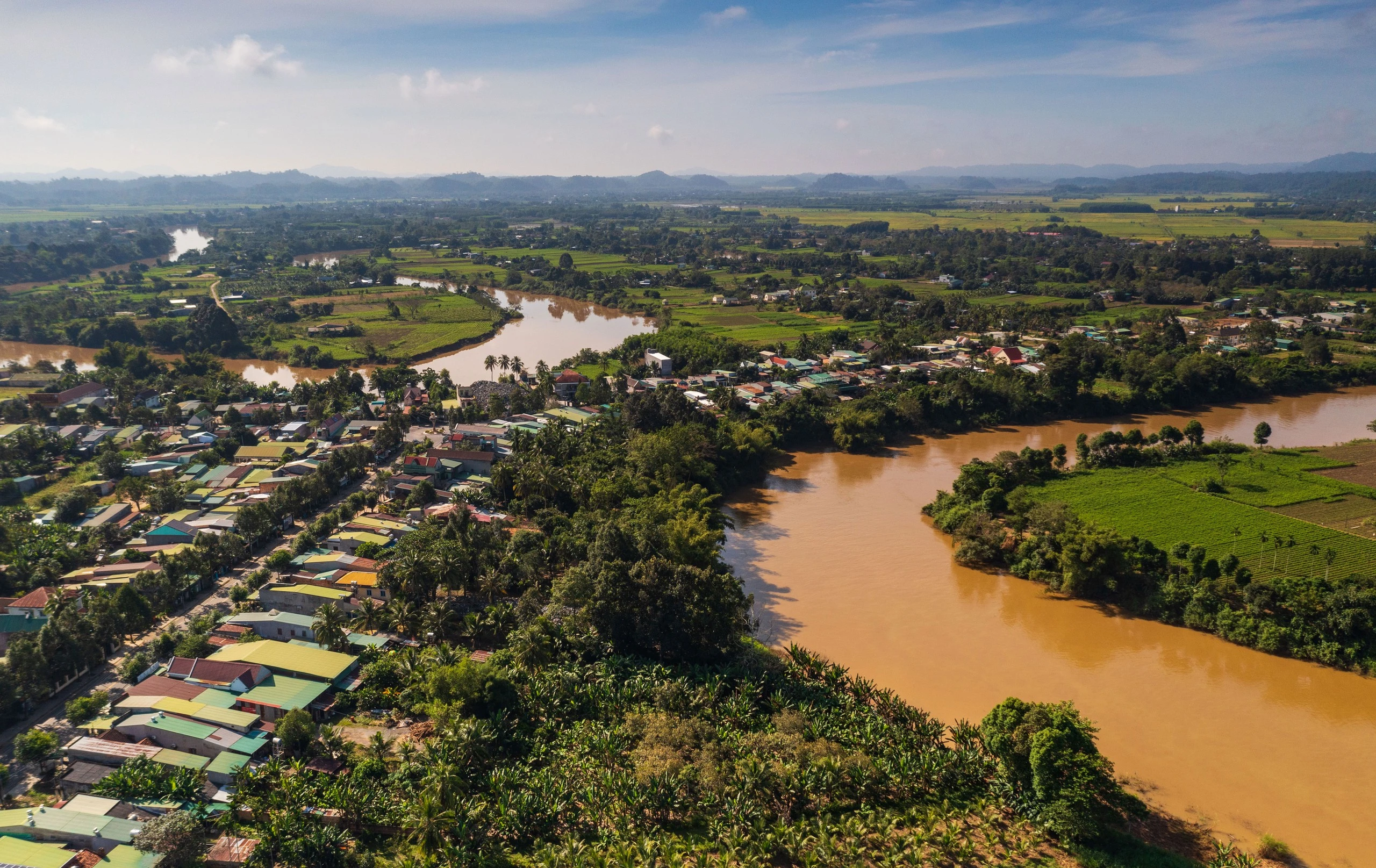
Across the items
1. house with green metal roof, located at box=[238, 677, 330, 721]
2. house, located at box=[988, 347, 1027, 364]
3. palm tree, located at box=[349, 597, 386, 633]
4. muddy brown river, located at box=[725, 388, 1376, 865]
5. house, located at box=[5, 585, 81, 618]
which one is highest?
house, located at box=[988, 347, 1027, 364]

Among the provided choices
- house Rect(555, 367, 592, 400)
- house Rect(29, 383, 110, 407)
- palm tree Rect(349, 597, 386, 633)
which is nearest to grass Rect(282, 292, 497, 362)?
house Rect(29, 383, 110, 407)

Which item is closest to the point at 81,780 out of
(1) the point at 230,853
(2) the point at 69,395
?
(1) the point at 230,853

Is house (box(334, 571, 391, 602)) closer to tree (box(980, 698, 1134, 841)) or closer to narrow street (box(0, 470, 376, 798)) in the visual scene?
narrow street (box(0, 470, 376, 798))

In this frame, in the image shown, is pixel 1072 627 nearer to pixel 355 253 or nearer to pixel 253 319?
pixel 253 319

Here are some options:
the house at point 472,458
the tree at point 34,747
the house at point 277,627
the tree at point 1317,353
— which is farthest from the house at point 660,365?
the tree at point 1317,353

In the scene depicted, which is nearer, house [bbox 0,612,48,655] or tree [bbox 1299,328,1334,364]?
house [bbox 0,612,48,655]

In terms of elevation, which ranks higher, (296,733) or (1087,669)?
(296,733)

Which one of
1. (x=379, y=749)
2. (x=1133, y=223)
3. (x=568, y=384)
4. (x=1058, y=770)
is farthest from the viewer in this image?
(x=1133, y=223)

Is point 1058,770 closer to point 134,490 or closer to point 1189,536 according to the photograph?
point 1189,536
